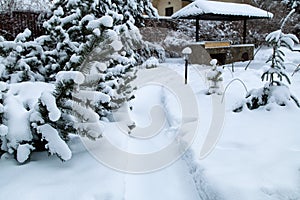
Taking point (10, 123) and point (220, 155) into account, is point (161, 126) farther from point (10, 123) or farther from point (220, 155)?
point (10, 123)

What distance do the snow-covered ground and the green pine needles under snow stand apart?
0.19 metres

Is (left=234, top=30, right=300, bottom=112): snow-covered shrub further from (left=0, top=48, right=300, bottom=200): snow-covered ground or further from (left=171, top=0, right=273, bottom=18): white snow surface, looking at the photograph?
(left=171, top=0, right=273, bottom=18): white snow surface

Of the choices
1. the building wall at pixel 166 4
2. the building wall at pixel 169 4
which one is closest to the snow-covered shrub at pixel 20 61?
the building wall at pixel 169 4

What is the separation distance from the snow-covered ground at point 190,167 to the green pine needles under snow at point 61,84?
19cm

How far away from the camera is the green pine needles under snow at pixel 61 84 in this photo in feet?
7.10

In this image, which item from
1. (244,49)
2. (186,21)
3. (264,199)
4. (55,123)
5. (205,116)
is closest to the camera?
(264,199)

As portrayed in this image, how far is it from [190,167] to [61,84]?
153 cm

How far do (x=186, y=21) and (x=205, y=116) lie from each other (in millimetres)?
11323

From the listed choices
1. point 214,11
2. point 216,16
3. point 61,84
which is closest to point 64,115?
point 61,84

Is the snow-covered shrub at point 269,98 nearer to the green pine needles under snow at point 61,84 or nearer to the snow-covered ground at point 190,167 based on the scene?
the snow-covered ground at point 190,167

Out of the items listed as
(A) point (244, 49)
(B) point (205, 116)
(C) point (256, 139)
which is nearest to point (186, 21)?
(A) point (244, 49)

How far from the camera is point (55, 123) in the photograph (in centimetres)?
232

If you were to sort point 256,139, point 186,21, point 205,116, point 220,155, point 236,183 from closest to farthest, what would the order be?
point 236,183
point 220,155
point 256,139
point 205,116
point 186,21

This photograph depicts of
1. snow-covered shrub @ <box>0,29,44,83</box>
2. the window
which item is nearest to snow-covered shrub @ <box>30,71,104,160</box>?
snow-covered shrub @ <box>0,29,44,83</box>
